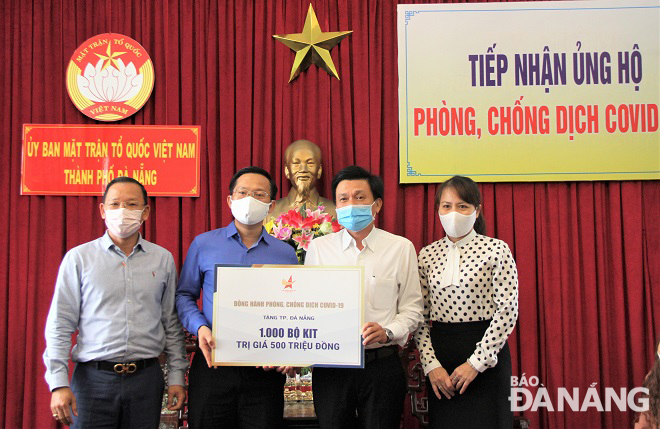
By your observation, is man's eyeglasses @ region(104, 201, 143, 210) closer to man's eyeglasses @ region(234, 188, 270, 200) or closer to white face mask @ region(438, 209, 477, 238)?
man's eyeglasses @ region(234, 188, 270, 200)

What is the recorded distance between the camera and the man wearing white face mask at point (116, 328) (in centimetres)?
196

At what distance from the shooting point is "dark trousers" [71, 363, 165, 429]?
1954 millimetres

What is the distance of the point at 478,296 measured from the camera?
7.06 ft

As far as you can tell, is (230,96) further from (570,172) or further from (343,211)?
(570,172)

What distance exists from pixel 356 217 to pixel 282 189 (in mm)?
1437

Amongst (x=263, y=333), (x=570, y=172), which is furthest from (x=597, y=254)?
(x=263, y=333)

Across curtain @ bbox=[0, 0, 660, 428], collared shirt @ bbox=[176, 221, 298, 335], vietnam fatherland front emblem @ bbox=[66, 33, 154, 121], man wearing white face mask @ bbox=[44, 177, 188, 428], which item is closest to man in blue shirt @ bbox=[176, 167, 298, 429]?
collared shirt @ bbox=[176, 221, 298, 335]

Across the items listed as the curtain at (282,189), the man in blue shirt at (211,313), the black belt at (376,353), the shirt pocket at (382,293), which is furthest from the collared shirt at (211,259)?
the curtain at (282,189)

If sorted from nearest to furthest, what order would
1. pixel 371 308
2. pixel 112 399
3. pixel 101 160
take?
1. pixel 112 399
2. pixel 371 308
3. pixel 101 160

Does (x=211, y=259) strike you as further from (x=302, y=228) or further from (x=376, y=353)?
(x=302, y=228)

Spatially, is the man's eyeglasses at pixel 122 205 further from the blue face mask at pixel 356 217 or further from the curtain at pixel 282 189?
the curtain at pixel 282 189

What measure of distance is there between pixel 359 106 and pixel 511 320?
6.13 feet

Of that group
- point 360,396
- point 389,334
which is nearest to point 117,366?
point 360,396

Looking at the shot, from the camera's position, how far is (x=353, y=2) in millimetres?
3574
